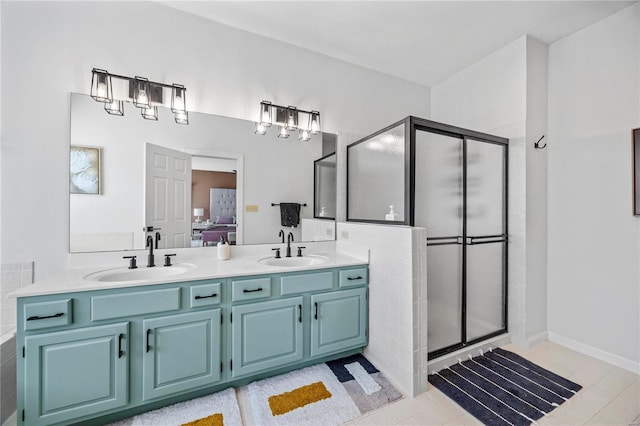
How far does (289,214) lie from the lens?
A: 2.40 m

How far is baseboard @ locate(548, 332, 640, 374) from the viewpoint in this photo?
78.0 inches

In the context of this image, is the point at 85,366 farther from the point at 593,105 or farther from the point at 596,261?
the point at 593,105

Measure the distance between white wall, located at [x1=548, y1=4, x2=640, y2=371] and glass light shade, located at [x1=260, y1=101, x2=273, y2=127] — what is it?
265cm

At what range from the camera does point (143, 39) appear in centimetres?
196

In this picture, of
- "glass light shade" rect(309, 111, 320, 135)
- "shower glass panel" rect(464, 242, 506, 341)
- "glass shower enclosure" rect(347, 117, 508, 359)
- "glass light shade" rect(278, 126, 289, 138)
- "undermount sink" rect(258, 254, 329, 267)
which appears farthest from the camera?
"glass light shade" rect(309, 111, 320, 135)

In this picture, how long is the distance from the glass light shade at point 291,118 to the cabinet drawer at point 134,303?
64.1 inches

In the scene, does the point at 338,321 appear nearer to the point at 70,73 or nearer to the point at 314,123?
the point at 314,123

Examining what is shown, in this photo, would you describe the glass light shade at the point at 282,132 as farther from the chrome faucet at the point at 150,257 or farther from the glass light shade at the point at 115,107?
the chrome faucet at the point at 150,257

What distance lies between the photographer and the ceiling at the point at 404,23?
6.66 ft

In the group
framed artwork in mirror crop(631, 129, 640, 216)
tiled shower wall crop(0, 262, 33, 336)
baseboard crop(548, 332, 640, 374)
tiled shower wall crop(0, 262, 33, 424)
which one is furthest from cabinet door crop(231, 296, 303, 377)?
framed artwork in mirror crop(631, 129, 640, 216)

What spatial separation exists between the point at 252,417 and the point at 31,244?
179 cm

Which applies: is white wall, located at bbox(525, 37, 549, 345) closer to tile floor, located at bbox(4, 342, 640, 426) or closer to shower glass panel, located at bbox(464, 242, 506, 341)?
shower glass panel, located at bbox(464, 242, 506, 341)

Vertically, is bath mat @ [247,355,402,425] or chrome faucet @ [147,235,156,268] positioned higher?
chrome faucet @ [147,235,156,268]

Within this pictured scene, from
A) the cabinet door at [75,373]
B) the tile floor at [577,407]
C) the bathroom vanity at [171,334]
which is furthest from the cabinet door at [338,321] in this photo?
the cabinet door at [75,373]
